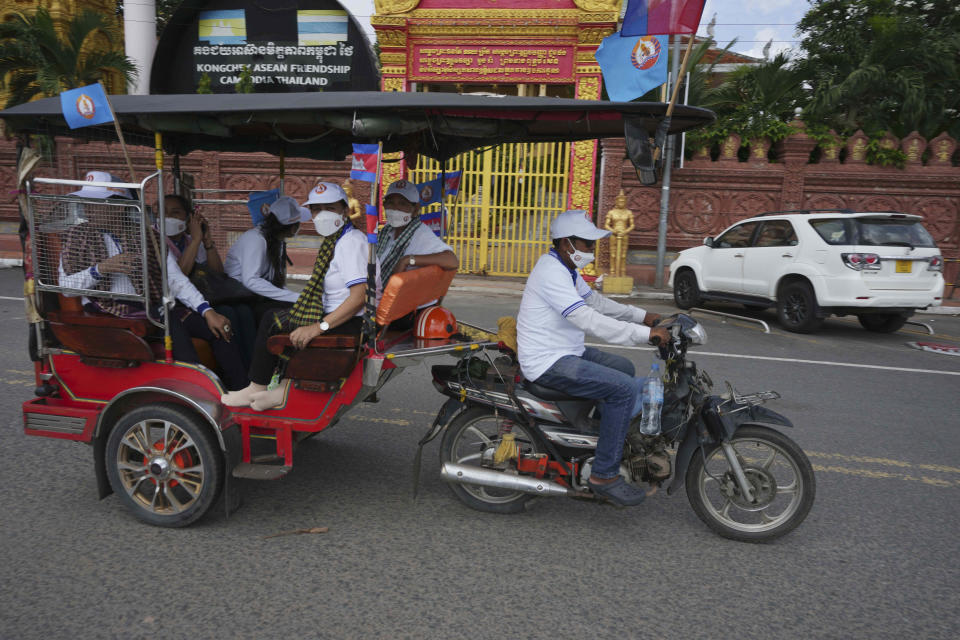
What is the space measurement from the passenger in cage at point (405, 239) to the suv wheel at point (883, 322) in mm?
8451

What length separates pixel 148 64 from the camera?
1856 centimetres

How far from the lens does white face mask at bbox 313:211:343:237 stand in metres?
3.91

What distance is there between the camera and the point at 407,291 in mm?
3908

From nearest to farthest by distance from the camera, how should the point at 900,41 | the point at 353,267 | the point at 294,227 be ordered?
the point at 353,267, the point at 294,227, the point at 900,41

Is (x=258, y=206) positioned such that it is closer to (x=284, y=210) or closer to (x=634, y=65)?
(x=284, y=210)

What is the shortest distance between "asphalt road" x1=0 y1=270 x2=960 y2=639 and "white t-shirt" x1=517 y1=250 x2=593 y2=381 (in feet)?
3.01

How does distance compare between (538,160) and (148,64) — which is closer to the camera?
(538,160)

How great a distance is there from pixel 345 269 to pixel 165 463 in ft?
4.54

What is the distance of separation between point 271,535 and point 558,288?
1.99 meters

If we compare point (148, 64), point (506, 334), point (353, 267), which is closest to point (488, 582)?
point (506, 334)

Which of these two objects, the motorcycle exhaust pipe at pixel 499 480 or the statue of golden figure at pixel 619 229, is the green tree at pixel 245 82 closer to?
the statue of golden figure at pixel 619 229

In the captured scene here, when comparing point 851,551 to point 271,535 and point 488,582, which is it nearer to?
point 488,582

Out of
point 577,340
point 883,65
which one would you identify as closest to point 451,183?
point 577,340

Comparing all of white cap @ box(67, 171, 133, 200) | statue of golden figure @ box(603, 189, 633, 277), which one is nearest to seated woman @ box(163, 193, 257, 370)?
white cap @ box(67, 171, 133, 200)
